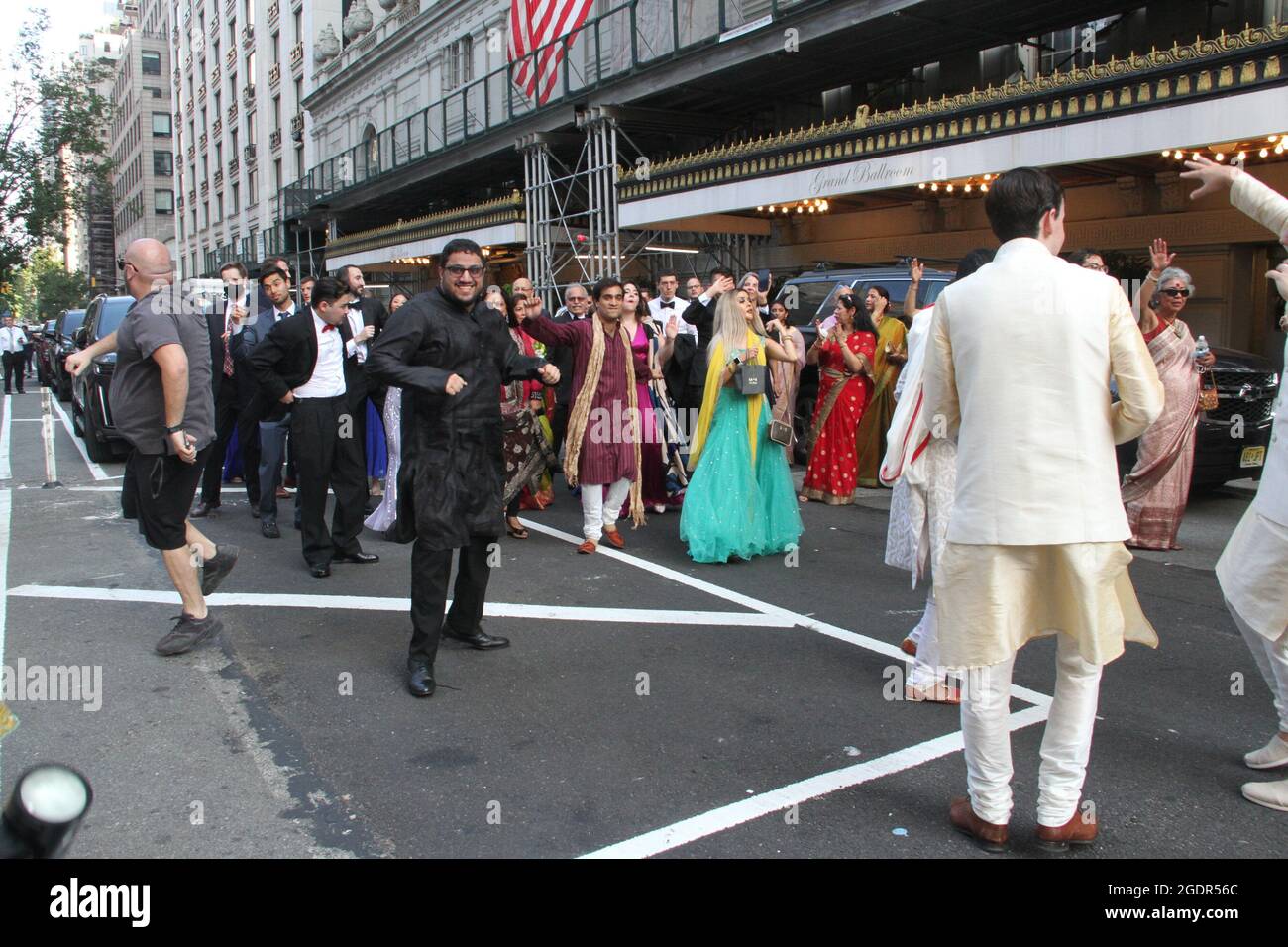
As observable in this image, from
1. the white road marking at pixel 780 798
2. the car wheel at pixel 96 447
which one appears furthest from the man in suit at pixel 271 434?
the white road marking at pixel 780 798

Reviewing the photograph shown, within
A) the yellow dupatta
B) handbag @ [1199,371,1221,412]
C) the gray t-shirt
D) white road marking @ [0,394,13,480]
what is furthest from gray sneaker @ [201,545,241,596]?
white road marking @ [0,394,13,480]

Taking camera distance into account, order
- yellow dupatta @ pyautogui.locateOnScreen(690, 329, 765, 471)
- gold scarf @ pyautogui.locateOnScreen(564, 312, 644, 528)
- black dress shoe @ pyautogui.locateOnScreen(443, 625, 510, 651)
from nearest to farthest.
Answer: black dress shoe @ pyautogui.locateOnScreen(443, 625, 510, 651)
yellow dupatta @ pyautogui.locateOnScreen(690, 329, 765, 471)
gold scarf @ pyautogui.locateOnScreen(564, 312, 644, 528)

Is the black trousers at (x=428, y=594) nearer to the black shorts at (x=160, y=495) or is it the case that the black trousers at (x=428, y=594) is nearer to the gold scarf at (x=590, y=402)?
the black shorts at (x=160, y=495)

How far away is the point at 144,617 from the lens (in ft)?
19.1

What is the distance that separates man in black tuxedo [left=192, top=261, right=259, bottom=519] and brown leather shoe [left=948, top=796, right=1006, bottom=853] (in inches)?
279

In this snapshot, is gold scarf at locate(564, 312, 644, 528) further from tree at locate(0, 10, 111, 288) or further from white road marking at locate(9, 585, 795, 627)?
tree at locate(0, 10, 111, 288)

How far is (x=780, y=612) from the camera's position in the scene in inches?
230

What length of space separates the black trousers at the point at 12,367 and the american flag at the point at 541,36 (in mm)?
14516

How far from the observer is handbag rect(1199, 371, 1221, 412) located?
798cm

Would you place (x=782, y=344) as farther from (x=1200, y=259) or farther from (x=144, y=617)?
(x=1200, y=259)

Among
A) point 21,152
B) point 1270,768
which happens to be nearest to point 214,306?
point 1270,768

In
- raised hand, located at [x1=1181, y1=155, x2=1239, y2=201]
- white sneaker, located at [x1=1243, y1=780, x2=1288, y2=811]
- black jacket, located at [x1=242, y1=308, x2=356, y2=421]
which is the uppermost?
raised hand, located at [x1=1181, y1=155, x2=1239, y2=201]

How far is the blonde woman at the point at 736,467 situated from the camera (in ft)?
23.0

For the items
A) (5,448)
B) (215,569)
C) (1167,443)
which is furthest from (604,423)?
(5,448)
